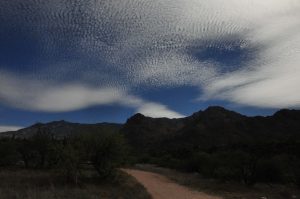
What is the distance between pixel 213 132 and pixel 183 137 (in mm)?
10736

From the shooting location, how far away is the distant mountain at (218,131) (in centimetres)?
9270

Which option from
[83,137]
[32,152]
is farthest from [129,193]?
[32,152]

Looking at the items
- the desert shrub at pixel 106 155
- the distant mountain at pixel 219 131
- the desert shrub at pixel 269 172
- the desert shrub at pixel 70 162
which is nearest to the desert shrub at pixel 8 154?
the desert shrub at pixel 70 162

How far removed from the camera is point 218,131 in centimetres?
10638

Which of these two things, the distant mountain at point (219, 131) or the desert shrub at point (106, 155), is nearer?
the desert shrub at point (106, 155)

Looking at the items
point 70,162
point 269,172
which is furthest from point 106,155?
point 269,172

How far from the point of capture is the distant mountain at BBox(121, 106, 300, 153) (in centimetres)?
9270

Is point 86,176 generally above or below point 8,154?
below

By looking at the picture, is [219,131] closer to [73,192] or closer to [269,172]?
[269,172]

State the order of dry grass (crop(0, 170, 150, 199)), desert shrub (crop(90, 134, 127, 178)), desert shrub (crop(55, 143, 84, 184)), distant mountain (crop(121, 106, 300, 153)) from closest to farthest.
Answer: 1. dry grass (crop(0, 170, 150, 199))
2. desert shrub (crop(55, 143, 84, 184))
3. desert shrub (crop(90, 134, 127, 178))
4. distant mountain (crop(121, 106, 300, 153))

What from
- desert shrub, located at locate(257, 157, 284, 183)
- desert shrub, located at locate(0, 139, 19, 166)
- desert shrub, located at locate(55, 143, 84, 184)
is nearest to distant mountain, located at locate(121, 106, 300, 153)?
desert shrub, located at locate(257, 157, 284, 183)

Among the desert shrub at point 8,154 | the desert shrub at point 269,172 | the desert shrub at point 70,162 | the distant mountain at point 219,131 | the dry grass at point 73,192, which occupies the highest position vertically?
the distant mountain at point 219,131

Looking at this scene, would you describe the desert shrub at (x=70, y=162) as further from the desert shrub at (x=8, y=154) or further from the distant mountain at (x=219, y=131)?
the distant mountain at (x=219, y=131)

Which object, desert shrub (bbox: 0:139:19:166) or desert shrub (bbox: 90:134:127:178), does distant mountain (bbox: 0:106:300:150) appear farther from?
desert shrub (bbox: 90:134:127:178)
